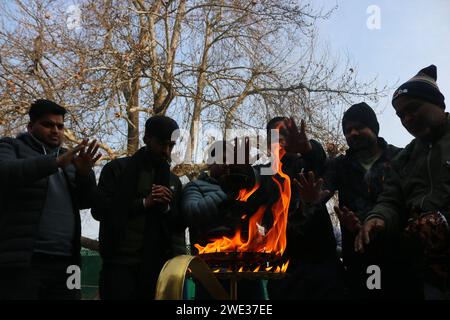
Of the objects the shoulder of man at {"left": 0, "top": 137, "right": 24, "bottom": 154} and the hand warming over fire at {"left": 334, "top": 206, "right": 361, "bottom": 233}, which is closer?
the hand warming over fire at {"left": 334, "top": 206, "right": 361, "bottom": 233}

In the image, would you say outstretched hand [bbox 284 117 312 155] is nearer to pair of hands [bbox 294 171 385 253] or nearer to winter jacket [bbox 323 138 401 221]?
pair of hands [bbox 294 171 385 253]

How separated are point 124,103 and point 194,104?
5.65 feet

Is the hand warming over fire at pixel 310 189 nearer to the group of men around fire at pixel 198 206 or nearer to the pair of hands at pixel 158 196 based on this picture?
the group of men around fire at pixel 198 206

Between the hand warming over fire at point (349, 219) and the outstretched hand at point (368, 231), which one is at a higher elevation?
the hand warming over fire at point (349, 219)

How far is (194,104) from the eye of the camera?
523 inches

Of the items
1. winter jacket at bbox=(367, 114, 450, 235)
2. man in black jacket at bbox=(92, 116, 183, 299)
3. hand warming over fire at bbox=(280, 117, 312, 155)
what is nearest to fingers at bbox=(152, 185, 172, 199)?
man in black jacket at bbox=(92, 116, 183, 299)

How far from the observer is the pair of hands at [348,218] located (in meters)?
2.70

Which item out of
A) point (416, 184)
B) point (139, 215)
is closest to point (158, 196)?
point (139, 215)

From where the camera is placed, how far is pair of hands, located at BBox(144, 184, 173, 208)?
3.77 metres

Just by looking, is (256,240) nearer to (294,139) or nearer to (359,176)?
(294,139)

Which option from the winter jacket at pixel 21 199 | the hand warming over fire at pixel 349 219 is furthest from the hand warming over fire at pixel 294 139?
the winter jacket at pixel 21 199

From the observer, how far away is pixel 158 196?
12.4 feet

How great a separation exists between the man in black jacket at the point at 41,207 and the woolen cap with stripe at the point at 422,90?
1964mm

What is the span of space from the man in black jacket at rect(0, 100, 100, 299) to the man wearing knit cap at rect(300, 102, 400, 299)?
1.73 metres
